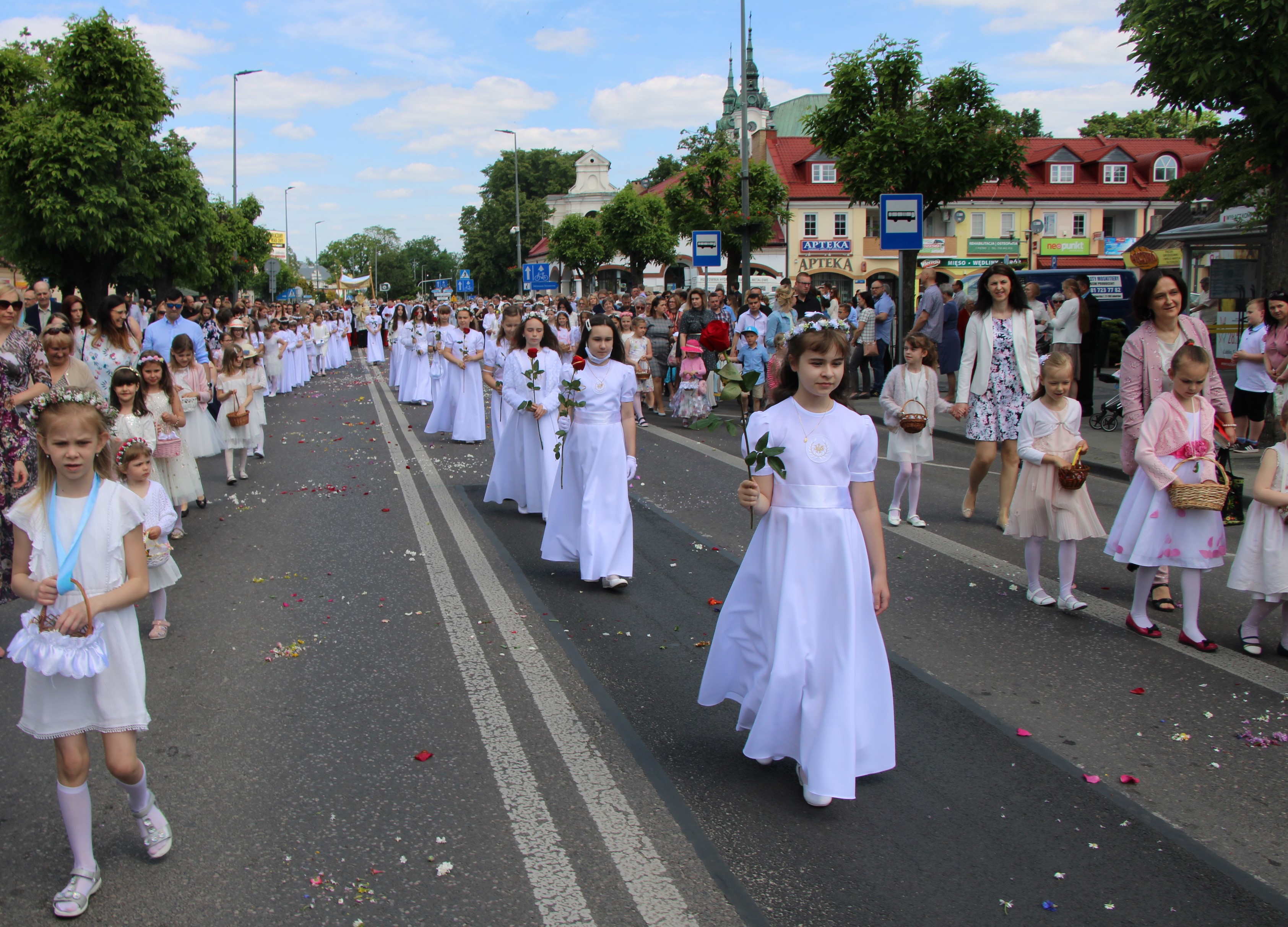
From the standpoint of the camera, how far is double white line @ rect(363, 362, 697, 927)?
332 cm

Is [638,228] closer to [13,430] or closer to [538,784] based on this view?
[13,430]

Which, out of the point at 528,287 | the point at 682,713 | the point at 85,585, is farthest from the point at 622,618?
the point at 528,287

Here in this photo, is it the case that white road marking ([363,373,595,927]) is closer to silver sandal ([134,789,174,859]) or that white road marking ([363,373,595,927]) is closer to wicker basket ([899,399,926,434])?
silver sandal ([134,789,174,859])

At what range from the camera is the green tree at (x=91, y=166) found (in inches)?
1086

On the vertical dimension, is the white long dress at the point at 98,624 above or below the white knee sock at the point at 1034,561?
above

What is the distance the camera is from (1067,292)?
13570 mm

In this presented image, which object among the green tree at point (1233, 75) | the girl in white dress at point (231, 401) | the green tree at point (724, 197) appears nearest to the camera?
the girl in white dress at point (231, 401)

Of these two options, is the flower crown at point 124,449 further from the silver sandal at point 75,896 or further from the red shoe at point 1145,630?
the red shoe at point 1145,630

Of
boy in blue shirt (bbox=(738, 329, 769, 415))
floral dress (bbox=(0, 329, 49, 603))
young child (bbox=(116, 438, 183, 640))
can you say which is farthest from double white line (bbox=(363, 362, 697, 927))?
boy in blue shirt (bbox=(738, 329, 769, 415))

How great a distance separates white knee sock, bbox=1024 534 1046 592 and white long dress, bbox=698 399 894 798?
121 inches

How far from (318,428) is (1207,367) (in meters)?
14.1

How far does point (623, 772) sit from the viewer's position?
423cm

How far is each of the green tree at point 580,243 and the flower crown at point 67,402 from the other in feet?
222

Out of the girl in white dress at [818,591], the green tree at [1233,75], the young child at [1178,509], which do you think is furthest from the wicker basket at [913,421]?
the green tree at [1233,75]
